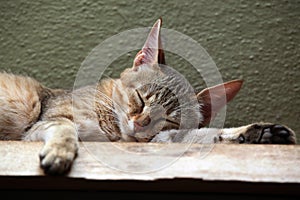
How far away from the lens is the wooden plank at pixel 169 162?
3.59 feet

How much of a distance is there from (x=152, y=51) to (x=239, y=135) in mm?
387

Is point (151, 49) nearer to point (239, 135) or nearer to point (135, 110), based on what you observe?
point (135, 110)

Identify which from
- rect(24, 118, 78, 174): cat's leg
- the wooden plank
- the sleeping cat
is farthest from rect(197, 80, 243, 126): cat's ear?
rect(24, 118, 78, 174): cat's leg

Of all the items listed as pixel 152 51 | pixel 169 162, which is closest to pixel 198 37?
pixel 152 51

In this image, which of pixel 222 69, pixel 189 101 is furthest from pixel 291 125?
pixel 189 101

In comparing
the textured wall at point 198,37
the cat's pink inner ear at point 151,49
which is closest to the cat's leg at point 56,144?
the cat's pink inner ear at point 151,49

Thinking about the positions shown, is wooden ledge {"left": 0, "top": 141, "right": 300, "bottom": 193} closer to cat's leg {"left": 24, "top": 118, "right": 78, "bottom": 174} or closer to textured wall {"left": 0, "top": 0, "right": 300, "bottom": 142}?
cat's leg {"left": 24, "top": 118, "right": 78, "bottom": 174}

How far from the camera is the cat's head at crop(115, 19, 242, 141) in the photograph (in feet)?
A: 4.58

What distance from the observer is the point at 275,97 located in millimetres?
2020

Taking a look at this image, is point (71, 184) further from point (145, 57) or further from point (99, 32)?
point (99, 32)

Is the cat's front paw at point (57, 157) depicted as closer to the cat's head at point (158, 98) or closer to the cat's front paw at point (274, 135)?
the cat's head at point (158, 98)

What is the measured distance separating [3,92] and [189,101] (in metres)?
0.63

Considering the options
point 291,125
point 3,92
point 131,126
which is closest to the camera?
point 131,126

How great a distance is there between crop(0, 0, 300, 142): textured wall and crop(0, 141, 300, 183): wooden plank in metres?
0.82
